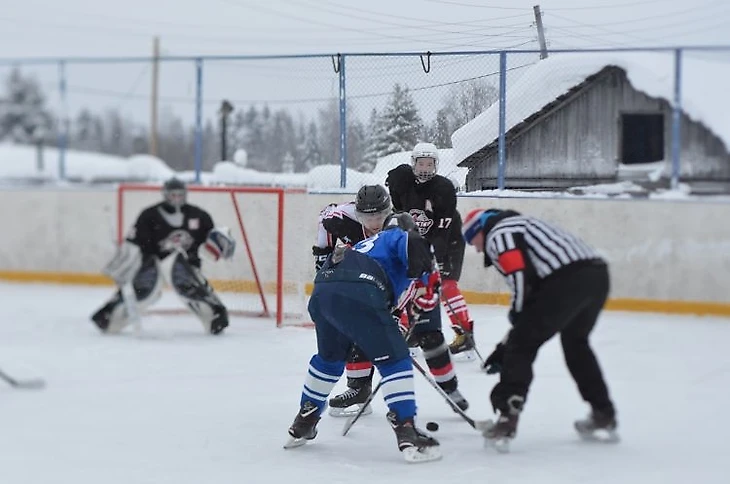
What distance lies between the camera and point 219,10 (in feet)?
10.4

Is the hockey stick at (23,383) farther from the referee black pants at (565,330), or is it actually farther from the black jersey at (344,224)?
the referee black pants at (565,330)

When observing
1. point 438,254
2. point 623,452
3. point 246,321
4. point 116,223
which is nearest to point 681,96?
point 623,452

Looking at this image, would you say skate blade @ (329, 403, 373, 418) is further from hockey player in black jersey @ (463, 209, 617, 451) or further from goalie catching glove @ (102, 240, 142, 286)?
goalie catching glove @ (102, 240, 142, 286)

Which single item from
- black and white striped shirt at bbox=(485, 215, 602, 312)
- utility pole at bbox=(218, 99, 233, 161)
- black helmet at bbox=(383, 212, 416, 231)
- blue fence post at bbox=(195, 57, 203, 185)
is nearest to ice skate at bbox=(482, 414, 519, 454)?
black and white striped shirt at bbox=(485, 215, 602, 312)

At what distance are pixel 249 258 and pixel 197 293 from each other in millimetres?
444

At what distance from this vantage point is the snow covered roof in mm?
2240

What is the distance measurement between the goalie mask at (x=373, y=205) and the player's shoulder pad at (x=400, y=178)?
32 centimetres

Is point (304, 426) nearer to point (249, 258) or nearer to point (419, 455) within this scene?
point (419, 455)

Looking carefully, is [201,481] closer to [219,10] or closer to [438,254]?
[438,254]

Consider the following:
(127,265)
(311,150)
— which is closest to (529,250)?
(311,150)

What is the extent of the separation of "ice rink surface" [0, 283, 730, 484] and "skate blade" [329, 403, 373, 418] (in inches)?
0.9

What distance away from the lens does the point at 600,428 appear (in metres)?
2.56

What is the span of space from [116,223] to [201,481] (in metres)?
4.31

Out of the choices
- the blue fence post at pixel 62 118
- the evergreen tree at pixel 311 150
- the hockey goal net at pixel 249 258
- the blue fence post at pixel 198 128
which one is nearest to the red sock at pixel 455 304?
the evergreen tree at pixel 311 150
